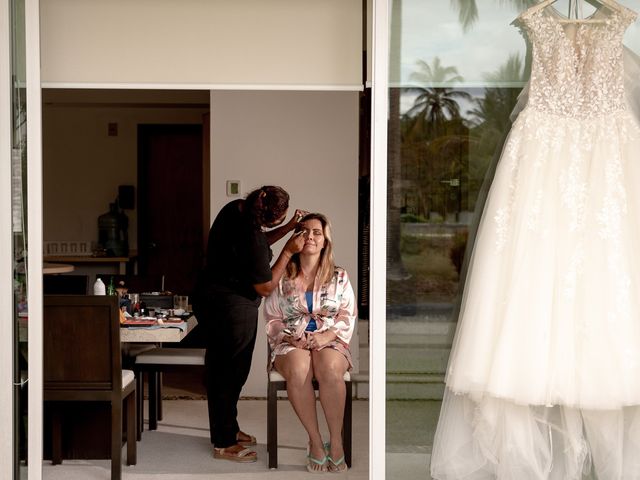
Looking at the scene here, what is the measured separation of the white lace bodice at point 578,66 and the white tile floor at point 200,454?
2.13m

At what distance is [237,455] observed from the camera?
4605mm

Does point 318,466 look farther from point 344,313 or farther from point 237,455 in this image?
point 344,313

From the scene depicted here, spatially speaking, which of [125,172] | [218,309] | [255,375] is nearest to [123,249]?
[125,172]

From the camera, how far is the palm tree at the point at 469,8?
3178 mm

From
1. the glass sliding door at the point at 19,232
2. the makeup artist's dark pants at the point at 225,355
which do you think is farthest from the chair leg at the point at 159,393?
the glass sliding door at the point at 19,232

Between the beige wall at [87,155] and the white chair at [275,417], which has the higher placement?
the beige wall at [87,155]

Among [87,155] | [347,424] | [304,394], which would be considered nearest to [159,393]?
[304,394]

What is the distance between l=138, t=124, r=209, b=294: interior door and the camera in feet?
29.9

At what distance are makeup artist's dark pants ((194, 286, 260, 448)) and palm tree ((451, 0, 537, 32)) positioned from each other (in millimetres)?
2080

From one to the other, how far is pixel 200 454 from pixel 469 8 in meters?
2.80

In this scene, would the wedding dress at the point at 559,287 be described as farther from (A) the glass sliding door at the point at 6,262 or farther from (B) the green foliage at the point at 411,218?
(A) the glass sliding door at the point at 6,262

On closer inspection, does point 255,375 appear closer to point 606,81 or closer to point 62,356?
point 62,356

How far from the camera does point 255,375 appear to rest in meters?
6.24

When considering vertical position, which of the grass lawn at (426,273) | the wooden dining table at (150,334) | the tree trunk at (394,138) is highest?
the tree trunk at (394,138)
